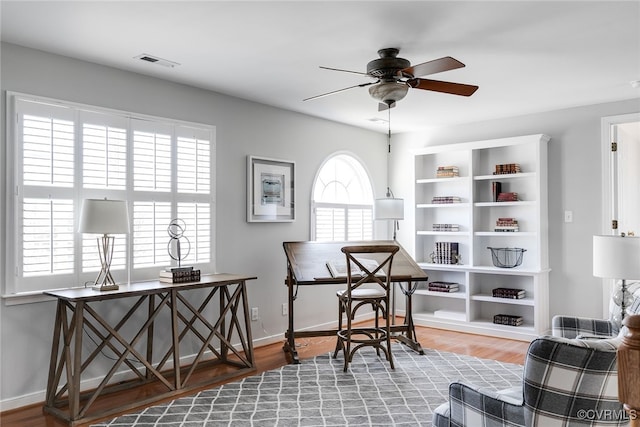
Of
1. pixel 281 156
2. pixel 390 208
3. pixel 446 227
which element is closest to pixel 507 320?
pixel 446 227

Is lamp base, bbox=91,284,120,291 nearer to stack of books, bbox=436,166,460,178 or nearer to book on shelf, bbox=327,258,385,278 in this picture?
book on shelf, bbox=327,258,385,278

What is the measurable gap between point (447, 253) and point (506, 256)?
693mm

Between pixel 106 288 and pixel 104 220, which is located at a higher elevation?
pixel 104 220

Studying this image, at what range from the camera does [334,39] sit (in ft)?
10.7

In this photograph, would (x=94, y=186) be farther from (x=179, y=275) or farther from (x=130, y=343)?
(x=130, y=343)

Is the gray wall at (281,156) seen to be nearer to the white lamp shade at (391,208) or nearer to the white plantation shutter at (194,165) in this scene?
the white plantation shutter at (194,165)

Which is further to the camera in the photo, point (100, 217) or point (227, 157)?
point (227, 157)

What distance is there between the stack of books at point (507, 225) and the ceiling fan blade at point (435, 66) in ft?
10.1

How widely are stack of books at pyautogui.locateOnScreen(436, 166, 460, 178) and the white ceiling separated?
59.4 inches

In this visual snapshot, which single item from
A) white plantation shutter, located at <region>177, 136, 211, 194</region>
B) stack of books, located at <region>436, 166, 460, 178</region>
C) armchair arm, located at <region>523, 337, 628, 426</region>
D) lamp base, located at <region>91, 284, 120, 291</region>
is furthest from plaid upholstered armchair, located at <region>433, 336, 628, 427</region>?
stack of books, located at <region>436, 166, 460, 178</region>

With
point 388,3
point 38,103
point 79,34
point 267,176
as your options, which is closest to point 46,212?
point 38,103

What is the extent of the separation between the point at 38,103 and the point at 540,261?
4950 mm

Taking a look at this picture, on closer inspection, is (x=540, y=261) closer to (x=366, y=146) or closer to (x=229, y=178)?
(x=366, y=146)

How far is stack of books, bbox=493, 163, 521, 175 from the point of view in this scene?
5.58 m
